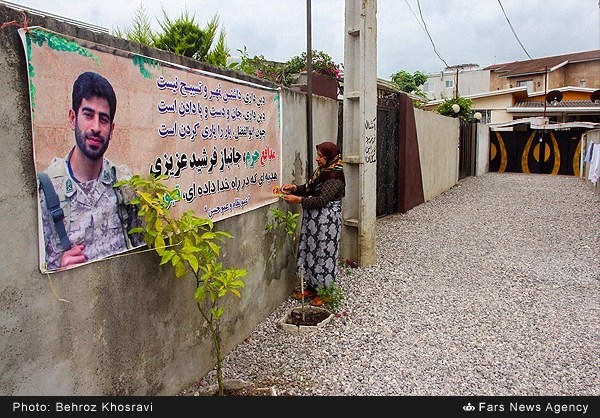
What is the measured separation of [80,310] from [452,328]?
3.20 meters

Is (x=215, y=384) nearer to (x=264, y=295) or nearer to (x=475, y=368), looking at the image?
(x=264, y=295)

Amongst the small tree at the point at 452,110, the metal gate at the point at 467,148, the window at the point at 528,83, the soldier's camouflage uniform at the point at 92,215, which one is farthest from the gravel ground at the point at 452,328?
the window at the point at 528,83

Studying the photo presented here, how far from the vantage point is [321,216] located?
15.6 ft

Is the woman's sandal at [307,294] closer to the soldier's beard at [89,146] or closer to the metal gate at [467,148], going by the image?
the soldier's beard at [89,146]

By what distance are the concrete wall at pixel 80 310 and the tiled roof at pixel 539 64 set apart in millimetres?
37831

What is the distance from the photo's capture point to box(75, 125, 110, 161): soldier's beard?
86.3 inches

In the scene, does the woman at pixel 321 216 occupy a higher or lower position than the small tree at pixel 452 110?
lower

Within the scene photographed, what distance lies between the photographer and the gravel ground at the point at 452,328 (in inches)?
133

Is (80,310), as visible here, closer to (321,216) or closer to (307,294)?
(321,216)

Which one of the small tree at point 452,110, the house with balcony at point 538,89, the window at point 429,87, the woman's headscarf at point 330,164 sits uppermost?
the window at point 429,87

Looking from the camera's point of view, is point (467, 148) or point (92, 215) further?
point (467, 148)
